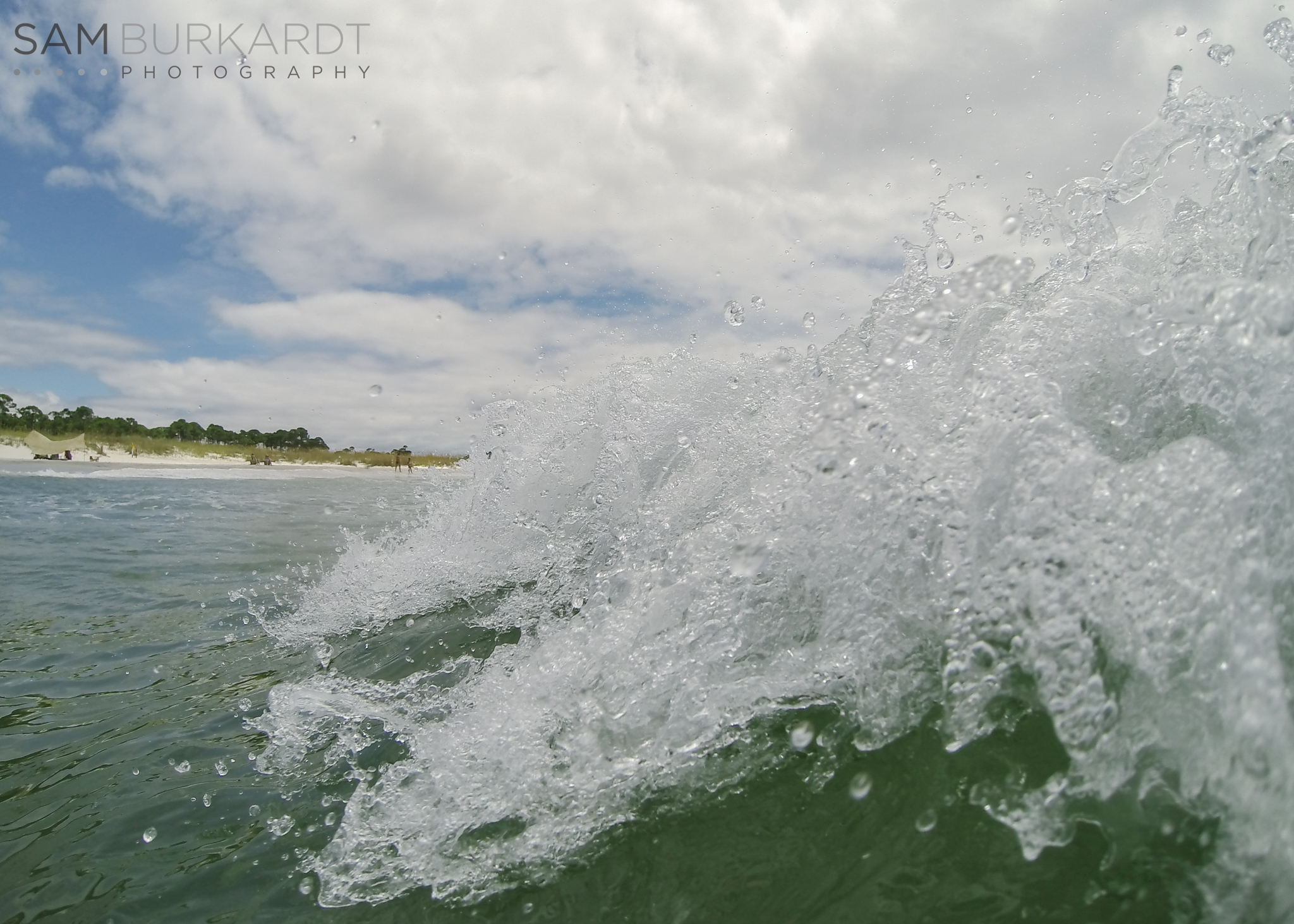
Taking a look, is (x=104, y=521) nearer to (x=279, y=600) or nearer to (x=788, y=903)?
(x=279, y=600)

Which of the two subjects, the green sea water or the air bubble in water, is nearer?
the green sea water

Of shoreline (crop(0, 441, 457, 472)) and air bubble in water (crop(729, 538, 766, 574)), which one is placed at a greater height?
shoreline (crop(0, 441, 457, 472))

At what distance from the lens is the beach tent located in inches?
1454

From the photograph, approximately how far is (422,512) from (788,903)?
21.6 feet

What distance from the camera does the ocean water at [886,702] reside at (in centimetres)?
146

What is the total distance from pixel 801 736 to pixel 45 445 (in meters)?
47.1

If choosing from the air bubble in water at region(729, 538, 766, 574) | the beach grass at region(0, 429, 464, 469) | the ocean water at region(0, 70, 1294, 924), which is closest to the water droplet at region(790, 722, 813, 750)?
the ocean water at region(0, 70, 1294, 924)

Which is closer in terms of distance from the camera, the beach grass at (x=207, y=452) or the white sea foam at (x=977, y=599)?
the white sea foam at (x=977, y=599)

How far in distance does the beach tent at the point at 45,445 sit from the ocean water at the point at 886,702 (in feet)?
143

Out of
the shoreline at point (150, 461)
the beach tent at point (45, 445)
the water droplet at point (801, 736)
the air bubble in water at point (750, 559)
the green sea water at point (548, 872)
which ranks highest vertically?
the beach tent at point (45, 445)

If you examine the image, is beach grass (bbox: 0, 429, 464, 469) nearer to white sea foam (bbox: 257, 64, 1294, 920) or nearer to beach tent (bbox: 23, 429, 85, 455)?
beach tent (bbox: 23, 429, 85, 455)

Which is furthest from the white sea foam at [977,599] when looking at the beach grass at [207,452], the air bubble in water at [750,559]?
the beach grass at [207,452]

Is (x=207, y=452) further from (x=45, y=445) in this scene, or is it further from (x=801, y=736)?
(x=801, y=736)

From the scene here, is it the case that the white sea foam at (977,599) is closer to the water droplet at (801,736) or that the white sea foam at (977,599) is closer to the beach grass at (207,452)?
the water droplet at (801,736)
